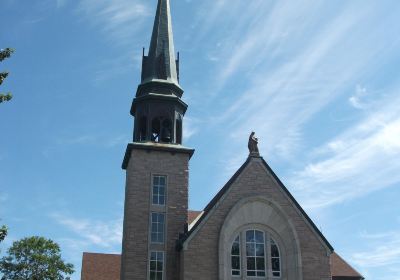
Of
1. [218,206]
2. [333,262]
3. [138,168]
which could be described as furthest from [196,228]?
[333,262]

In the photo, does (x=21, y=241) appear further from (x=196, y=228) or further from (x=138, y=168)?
(x=196, y=228)

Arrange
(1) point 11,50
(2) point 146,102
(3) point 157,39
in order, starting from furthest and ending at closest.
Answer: (3) point 157,39
(2) point 146,102
(1) point 11,50

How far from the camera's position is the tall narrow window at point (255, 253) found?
25.7 meters

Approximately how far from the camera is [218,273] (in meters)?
25.0

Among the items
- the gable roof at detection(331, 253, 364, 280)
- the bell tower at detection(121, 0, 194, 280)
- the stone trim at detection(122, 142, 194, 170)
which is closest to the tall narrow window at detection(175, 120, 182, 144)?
the bell tower at detection(121, 0, 194, 280)

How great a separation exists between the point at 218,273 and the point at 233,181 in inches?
186

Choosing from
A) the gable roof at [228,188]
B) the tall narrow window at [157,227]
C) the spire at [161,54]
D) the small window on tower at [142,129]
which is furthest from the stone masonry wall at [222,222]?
the spire at [161,54]

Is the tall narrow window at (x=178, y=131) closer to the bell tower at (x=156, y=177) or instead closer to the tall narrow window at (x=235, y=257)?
the bell tower at (x=156, y=177)

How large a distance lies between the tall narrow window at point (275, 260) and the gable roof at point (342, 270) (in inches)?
294

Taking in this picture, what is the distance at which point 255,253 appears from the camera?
85.4 feet

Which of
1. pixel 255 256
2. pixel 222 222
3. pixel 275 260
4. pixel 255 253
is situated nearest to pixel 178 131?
pixel 222 222

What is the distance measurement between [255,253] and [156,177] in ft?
22.0

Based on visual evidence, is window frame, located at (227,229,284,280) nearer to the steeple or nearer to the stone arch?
the stone arch

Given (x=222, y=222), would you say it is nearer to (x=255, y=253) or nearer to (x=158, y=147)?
(x=255, y=253)
